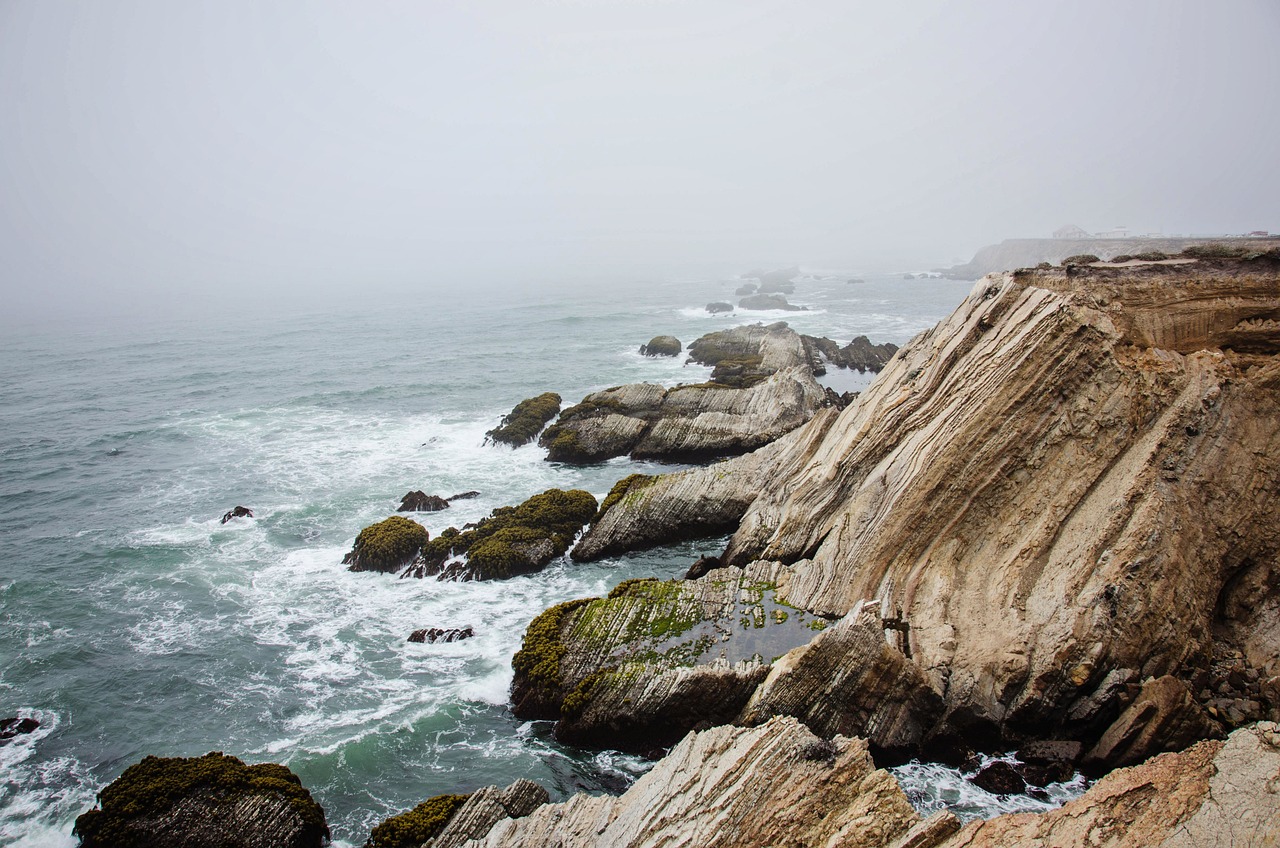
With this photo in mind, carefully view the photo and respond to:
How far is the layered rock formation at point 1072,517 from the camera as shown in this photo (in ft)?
59.7

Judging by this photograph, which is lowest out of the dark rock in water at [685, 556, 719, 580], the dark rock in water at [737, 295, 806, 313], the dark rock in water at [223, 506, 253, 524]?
the dark rock in water at [685, 556, 719, 580]

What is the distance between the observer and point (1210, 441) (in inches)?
831

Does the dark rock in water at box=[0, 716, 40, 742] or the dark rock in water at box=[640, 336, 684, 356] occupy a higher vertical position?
the dark rock in water at box=[640, 336, 684, 356]

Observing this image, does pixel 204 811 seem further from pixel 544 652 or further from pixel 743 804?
pixel 743 804

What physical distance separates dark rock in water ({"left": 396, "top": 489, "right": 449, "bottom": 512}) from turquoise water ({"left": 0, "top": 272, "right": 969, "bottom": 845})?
2.28ft

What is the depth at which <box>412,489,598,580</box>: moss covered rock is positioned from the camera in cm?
3056

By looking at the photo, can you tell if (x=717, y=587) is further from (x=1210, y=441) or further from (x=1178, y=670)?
(x=1210, y=441)

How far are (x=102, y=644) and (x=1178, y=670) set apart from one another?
36980 millimetres

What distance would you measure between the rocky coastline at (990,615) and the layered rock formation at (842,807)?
0.05 m

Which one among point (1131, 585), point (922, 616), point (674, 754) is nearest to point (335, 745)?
point (674, 754)

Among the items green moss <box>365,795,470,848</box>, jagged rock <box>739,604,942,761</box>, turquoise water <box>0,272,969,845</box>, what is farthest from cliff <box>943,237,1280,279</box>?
green moss <box>365,795,470,848</box>

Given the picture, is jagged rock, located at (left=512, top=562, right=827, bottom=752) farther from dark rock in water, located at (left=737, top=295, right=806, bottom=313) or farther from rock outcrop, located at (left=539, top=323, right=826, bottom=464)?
dark rock in water, located at (left=737, top=295, right=806, bottom=313)

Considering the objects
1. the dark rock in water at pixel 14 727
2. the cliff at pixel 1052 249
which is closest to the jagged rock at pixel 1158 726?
the dark rock in water at pixel 14 727

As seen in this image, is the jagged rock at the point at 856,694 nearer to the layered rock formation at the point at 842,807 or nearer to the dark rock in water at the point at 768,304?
the layered rock formation at the point at 842,807
